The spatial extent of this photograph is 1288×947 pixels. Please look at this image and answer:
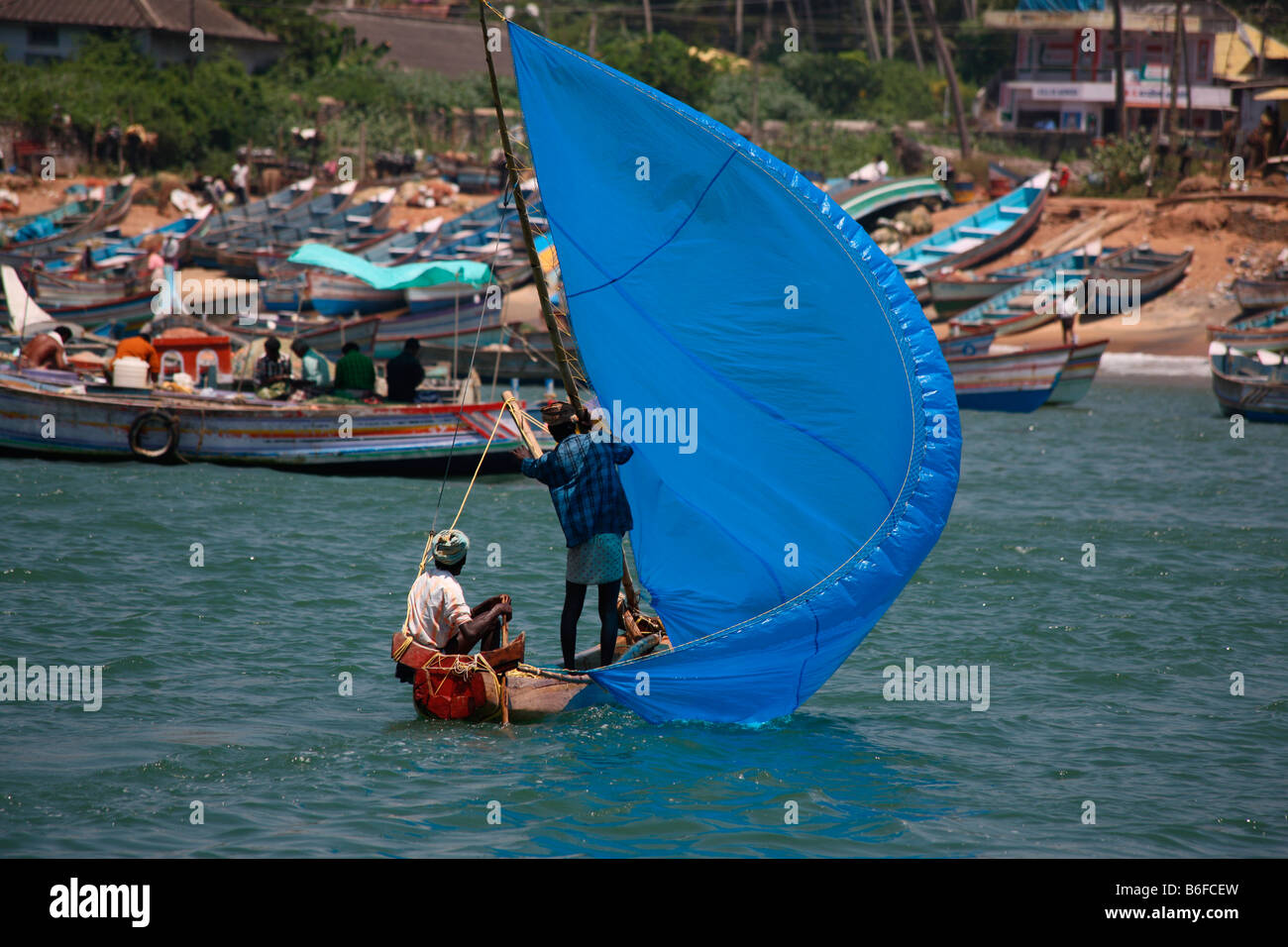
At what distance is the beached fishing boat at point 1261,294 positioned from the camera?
33875 millimetres

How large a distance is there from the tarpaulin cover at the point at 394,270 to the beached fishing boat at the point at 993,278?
59.8ft

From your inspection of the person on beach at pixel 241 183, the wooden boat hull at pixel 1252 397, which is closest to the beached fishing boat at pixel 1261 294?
the wooden boat hull at pixel 1252 397

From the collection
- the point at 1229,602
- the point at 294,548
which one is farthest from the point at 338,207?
the point at 1229,602

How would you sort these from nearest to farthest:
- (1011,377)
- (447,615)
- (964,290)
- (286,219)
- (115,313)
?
(447,615)
(1011,377)
(115,313)
(964,290)
(286,219)

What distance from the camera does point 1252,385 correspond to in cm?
2628

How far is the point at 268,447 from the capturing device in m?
18.4

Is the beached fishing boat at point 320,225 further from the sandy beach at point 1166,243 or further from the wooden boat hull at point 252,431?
the wooden boat hull at point 252,431

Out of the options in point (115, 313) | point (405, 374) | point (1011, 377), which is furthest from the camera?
point (115, 313)

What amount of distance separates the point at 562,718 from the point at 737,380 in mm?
2593

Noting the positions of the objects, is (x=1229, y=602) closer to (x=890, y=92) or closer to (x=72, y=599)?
(x=72, y=599)

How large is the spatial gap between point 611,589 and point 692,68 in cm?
5196

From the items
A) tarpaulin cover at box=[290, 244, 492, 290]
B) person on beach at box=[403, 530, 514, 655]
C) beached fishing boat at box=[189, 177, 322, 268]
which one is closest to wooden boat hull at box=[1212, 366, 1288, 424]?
tarpaulin cover at box=[290, 244, 492, 290]

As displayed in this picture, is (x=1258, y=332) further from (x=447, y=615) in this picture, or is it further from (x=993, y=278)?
(x=447, y=615)

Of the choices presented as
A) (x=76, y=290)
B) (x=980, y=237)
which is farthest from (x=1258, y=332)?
(x=76, y=290)
